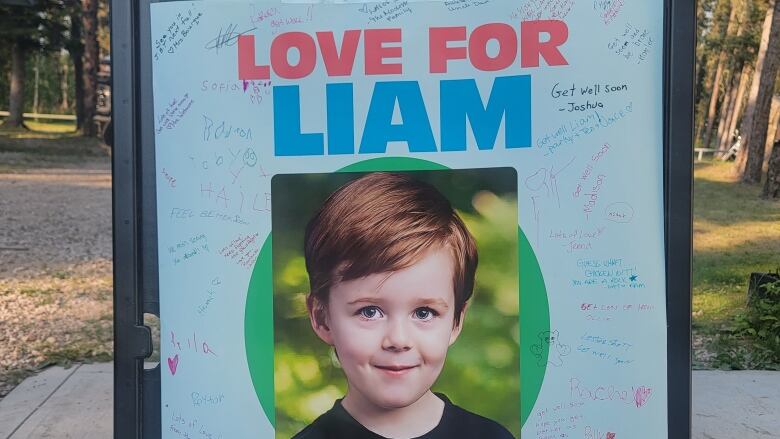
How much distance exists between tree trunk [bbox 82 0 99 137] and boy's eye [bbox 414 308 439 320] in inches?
916

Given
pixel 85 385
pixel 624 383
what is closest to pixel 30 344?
pixel 85 385

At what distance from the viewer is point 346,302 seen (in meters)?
2.91

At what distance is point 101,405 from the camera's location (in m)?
4.63

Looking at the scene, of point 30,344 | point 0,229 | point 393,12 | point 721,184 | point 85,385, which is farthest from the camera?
point 721,184

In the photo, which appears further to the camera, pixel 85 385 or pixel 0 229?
pixel 0 229

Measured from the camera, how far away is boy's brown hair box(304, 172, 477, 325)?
2.90 meters

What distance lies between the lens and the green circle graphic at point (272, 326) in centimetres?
291

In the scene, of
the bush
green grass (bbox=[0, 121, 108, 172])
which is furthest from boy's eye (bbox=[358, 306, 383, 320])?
green grass (bbox=[0, 121, 108, 172])

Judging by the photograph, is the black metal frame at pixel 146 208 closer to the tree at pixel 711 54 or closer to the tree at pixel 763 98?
the tree at pixel 763 98

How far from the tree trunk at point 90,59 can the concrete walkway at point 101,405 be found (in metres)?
20.8

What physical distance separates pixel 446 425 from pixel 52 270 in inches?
271

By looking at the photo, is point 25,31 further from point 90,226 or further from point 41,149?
point 90,226

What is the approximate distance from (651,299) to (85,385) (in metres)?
3.44

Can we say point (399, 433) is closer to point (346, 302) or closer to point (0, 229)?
point (346, 302)
